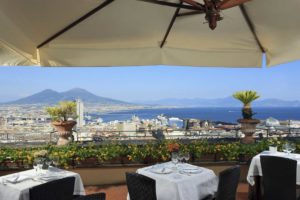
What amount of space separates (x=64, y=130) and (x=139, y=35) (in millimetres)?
2354

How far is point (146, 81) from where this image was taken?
68062 mm

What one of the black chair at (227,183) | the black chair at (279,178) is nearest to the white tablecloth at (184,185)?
the black chair at (227,183)

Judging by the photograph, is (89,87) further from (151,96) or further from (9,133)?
(9,133)

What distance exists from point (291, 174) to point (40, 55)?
3043 mm

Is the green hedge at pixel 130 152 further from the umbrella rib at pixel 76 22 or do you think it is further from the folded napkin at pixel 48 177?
the umbrella rib at pixel 76 22

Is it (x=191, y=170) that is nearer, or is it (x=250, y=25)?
(x=191, y=170)

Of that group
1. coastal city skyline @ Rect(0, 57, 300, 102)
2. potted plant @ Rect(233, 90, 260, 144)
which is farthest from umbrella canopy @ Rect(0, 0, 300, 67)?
coastal city skyline @ Rect(0, 57, 300, 102)

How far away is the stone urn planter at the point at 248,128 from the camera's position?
559cm

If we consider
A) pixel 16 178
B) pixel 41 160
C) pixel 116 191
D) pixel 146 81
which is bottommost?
pixel 116 191

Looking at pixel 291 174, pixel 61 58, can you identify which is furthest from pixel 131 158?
pixel 291 174

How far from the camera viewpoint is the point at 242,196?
4781 millimetres

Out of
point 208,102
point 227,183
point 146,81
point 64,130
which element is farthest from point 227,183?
point 208,102

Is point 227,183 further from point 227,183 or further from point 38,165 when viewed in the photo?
point 38,165

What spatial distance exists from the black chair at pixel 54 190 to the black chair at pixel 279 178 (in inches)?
86.4
